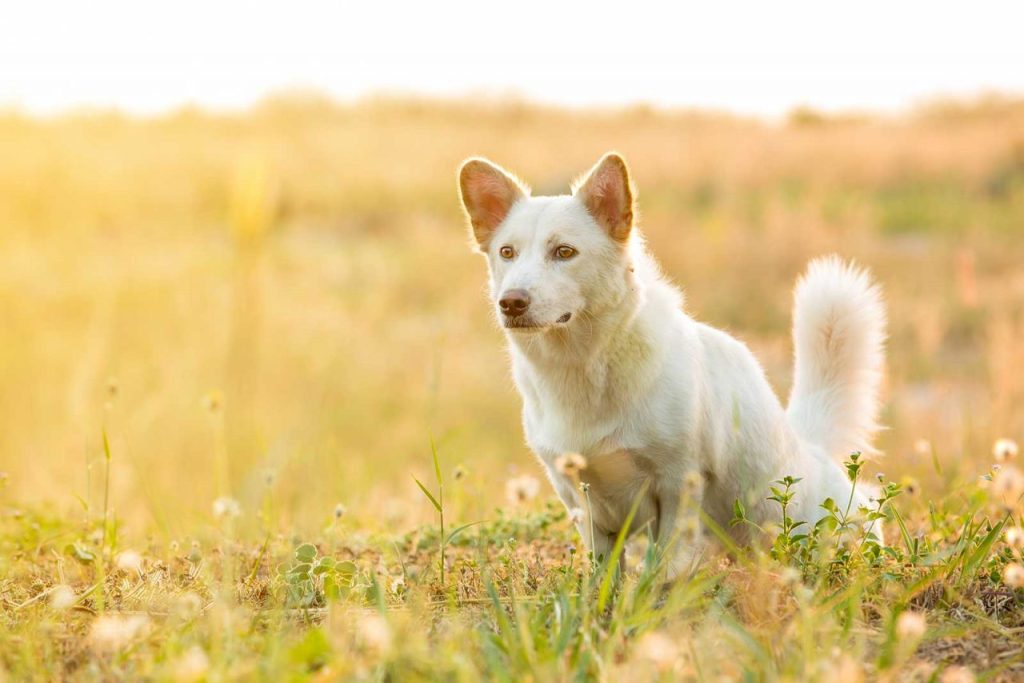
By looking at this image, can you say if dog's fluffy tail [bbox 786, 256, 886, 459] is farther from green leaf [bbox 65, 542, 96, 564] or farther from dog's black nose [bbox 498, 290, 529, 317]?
green leaf [bbox 65, 542, 96, 564]

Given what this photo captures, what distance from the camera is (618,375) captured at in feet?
10.1

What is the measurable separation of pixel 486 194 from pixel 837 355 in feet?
4.59

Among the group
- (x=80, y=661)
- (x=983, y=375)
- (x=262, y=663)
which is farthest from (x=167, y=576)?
(x=983, y=375)

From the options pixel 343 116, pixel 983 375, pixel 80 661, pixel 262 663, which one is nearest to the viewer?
pixel 262 663

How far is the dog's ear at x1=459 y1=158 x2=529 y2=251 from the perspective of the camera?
3436mm

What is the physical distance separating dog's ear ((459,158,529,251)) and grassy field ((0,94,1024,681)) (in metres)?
0.56

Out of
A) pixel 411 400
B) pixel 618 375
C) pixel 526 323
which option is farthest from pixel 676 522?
pixel 411 400

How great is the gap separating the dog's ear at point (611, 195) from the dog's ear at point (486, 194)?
11.0 inches

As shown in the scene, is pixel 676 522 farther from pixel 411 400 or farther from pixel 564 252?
pixel 411 400

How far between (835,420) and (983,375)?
6181 millimetres

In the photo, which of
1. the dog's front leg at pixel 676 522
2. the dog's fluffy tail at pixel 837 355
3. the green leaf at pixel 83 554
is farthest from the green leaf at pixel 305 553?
the dog's fluffy tail at pixel 837 355

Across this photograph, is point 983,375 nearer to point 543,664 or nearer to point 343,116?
point 543,664

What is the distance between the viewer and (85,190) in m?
16.2

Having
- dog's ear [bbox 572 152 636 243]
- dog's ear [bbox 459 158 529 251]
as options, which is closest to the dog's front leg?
dog's ear [bbox 572 152 636 243]
